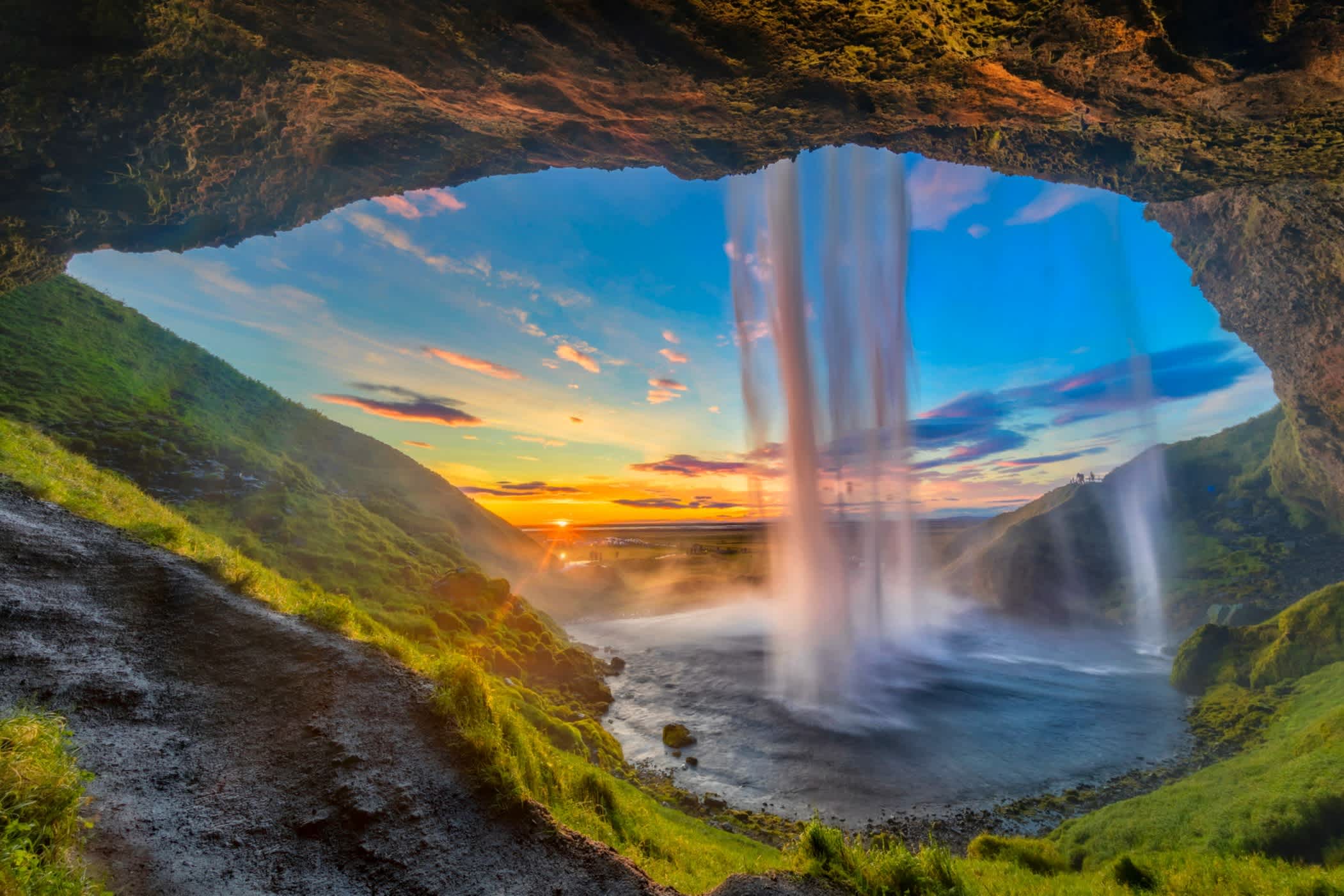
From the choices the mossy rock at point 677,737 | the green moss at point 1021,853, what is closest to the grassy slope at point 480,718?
the green moss at point 1021,853

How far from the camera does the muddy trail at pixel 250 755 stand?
573 cm

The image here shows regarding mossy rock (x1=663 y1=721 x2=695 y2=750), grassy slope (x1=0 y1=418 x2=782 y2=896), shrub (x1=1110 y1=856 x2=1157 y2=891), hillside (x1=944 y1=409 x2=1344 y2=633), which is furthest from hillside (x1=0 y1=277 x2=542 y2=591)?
hillside (x1=944 y1=409 x2=1344 y2=633)

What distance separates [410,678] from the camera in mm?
8992

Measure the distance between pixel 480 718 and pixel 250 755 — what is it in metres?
3.24

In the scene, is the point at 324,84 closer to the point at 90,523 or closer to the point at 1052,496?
the point at 90,523

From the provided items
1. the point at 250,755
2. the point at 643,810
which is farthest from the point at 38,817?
the point at 643,810

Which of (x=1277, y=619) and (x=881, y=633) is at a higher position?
(x=1277, y=619)

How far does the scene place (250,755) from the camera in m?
7.05

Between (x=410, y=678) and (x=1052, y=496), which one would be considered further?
(x=1052, y=496)

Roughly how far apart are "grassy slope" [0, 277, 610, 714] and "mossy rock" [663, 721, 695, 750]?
5959 millimetres

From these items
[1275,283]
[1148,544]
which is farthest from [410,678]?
[1148,544]

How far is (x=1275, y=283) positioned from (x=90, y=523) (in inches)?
2422

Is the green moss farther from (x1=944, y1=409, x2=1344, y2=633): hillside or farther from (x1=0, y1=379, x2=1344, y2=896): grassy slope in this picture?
(x1=944, y1=409, x2=1344, y2=633): hillside

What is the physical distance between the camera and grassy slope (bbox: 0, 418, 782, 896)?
27.0 feet
